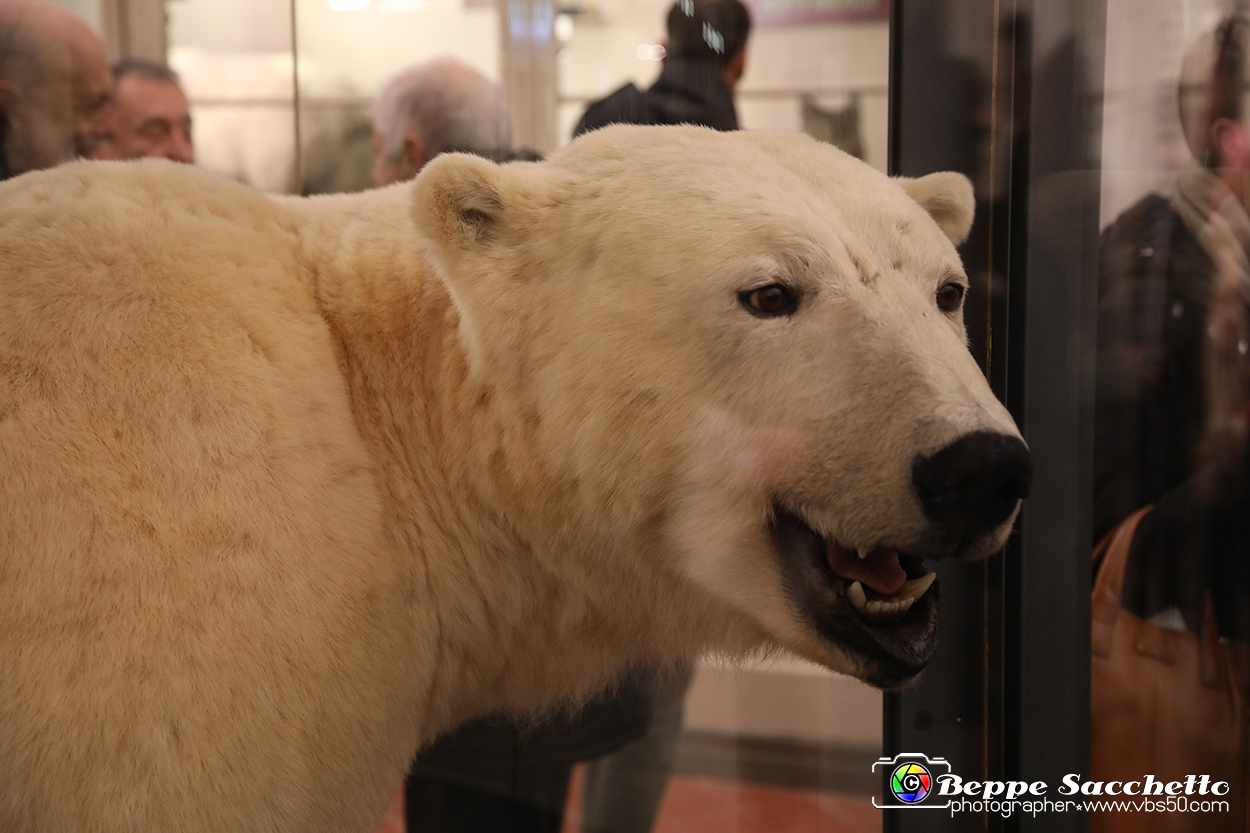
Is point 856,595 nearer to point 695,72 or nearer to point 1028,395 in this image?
point 1028,395

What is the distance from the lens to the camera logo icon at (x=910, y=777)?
1.83 m

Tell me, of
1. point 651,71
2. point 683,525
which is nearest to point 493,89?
point 651,71

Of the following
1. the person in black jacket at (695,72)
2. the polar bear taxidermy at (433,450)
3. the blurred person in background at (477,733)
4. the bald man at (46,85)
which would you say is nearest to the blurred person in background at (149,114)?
the bald man at (46,85)

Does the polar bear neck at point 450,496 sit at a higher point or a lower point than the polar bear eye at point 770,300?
lower

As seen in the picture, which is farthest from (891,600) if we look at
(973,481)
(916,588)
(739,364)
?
(739,364)

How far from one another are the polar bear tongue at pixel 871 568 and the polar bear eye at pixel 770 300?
34 cm

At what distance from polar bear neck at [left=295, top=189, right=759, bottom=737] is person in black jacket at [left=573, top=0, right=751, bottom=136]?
1.36 feet

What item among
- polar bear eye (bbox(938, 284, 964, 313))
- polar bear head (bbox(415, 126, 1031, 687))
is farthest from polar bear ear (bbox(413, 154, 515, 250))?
polar bear eye (bbox(938, 284, 964, 313))

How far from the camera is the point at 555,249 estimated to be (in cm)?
132

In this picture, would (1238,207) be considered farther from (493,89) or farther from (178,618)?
(178,618)

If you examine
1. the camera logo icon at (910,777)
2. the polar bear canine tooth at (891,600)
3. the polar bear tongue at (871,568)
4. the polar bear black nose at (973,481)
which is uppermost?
the polar bear black nose at (973,481)

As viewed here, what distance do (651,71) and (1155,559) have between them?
55.3 inches

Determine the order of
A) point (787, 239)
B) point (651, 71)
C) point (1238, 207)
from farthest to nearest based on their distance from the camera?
1. point (1238, 207)
2. point (651, 71)
3. point (787, 239)

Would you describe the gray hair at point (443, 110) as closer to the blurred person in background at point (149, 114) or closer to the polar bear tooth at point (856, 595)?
the blurred person in background at point (149, 114)
